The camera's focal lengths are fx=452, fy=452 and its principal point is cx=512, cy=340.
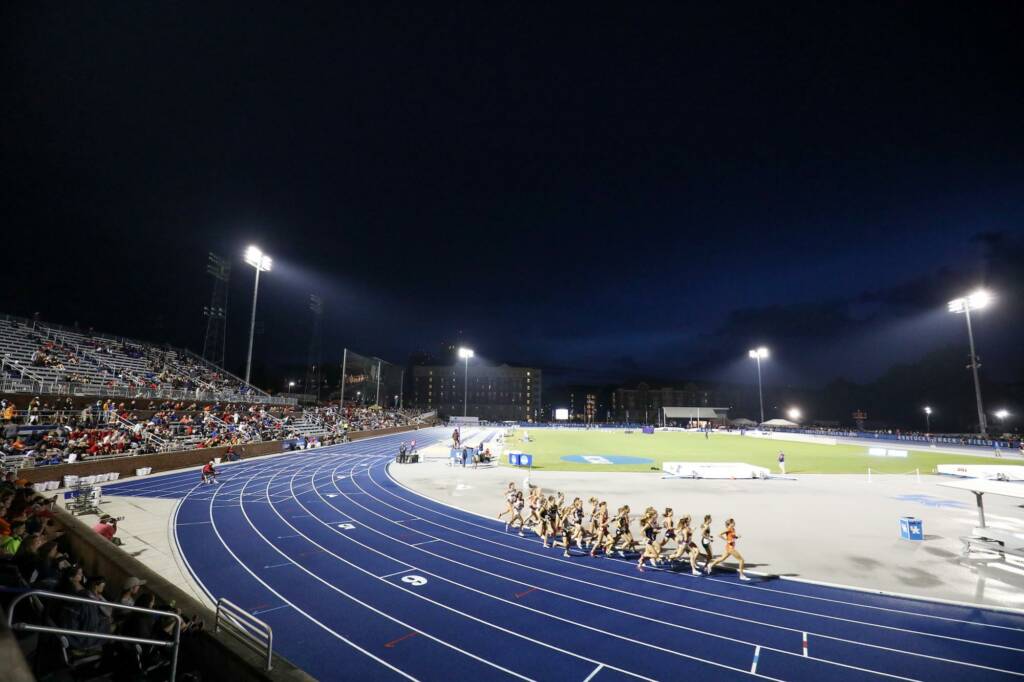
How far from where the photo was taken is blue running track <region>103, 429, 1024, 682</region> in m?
7.53

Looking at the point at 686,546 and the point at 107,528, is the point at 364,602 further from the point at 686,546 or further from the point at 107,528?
the point at 686,546

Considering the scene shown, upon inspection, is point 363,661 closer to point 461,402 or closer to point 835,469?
point 835,469

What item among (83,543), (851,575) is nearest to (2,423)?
(83,543)

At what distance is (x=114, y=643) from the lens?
5.45 meters

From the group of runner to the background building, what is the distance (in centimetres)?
13021

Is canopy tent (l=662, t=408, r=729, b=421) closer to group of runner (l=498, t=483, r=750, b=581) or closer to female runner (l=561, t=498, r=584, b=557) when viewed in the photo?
group of runner (l=498, t=483, r=750, b=581)

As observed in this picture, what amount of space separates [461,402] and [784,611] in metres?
146

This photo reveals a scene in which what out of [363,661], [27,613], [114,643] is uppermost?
[27,613]

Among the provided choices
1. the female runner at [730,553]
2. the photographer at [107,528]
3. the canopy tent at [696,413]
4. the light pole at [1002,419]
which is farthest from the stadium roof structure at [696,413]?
the photographer at [107,528]

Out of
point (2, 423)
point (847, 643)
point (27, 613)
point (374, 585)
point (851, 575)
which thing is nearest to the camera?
point (27, 613)

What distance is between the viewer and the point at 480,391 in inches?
5910

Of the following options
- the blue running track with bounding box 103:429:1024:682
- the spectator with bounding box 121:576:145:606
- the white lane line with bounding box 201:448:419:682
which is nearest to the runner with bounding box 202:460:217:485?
the blue running track with bounding box 103:429:1024:682

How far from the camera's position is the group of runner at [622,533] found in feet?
39.3

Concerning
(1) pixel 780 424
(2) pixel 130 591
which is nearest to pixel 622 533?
(2) pixel 130 591
